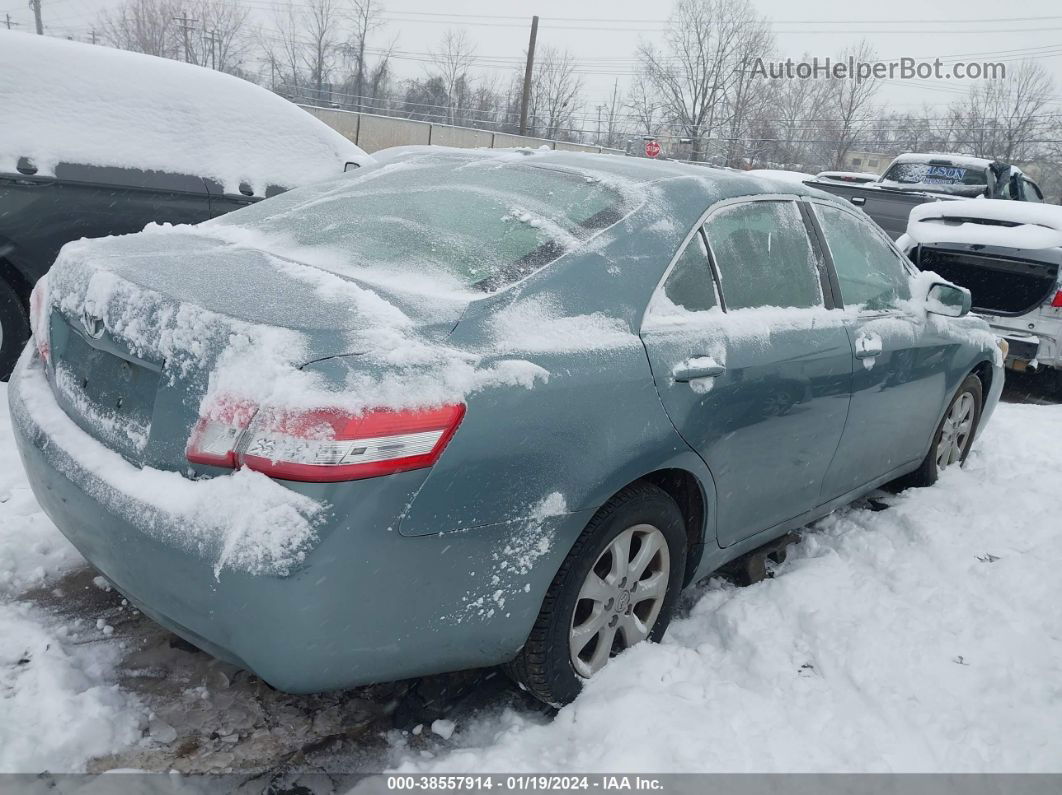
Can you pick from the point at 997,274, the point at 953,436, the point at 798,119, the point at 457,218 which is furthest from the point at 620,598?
the point at 798,119

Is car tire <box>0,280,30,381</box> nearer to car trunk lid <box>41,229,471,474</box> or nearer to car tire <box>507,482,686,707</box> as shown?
car trunk lid <box>41,229,471,474</box>

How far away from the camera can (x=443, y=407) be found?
193cm

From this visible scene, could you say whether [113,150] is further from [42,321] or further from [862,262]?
[862,262]

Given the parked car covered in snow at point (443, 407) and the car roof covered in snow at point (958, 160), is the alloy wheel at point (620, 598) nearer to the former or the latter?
the parked car covered in snow at point (443, 407)

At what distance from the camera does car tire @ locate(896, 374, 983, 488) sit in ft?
14.8

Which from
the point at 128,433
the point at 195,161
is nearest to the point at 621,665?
the point at 128,433

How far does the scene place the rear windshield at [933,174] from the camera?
10.6m

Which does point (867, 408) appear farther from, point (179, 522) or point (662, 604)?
point (179, 522)

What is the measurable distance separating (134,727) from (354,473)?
3.56 feet

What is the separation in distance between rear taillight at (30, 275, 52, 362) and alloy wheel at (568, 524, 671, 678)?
68.5 inches

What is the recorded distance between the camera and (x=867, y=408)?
348 cm

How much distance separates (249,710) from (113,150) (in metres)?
3.43

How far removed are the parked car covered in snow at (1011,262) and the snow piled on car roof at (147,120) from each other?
5094 millimetres

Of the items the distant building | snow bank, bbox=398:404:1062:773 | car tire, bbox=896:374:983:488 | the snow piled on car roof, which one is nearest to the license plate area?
snow bank, bbox=398:404:1062:773
